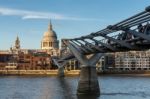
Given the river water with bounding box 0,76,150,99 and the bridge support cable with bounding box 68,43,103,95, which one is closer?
the river water with bounding box 0,76,150,99

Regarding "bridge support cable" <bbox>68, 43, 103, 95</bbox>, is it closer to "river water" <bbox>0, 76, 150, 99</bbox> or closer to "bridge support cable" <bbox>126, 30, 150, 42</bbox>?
"river water" <bbox>0, 76, 150, 99</bbox>

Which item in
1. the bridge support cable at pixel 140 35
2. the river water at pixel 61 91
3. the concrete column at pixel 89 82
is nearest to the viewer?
the bridge support cable at pixel 140 35

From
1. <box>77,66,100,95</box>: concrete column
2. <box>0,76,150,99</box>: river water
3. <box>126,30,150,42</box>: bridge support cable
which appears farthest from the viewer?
<box>77,66,100,95</box>: concrete column

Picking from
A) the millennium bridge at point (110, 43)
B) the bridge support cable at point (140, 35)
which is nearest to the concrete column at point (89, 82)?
the millennium bridge at point (110, 43)

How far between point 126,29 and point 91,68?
25.2 metres

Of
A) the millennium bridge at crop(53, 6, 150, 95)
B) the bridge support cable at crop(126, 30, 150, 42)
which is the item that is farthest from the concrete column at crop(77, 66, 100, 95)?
the bridge support cable at crop(126, 30, 150, 42)

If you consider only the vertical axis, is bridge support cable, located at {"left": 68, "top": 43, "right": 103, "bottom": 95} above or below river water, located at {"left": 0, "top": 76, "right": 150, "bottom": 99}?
above

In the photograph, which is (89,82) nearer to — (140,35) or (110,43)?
(110,43)

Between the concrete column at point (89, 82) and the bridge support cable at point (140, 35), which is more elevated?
the bridge support cable at point (140, 35)

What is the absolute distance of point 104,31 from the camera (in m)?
54.3

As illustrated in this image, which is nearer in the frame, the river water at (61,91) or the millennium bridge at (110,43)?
the millennium bridge at (110,43)

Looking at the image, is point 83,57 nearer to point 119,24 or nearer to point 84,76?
point 84,76

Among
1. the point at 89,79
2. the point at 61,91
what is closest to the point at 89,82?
the point at 89,79

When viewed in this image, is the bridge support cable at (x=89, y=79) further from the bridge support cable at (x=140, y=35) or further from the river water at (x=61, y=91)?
the bridge support cable at (x=140, y=35)
